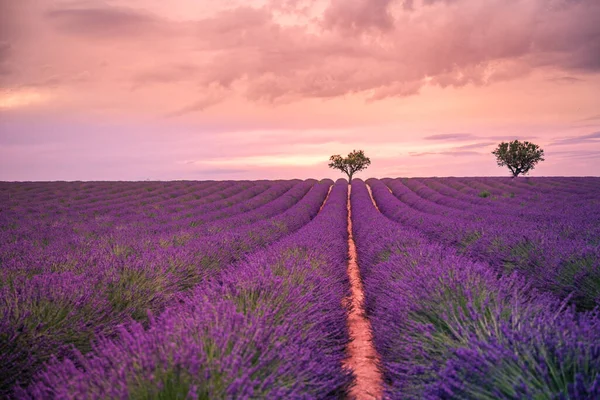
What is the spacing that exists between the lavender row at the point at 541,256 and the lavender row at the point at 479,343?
1.23ft

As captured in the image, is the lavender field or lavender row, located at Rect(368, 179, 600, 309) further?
lavender row, located at Rect(368, 179, 600, 309)

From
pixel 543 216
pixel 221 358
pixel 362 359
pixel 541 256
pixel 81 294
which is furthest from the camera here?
Result: pixel 543 216

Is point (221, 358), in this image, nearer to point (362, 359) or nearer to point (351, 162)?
point (362, 359)

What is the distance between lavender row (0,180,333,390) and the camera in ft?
9.57

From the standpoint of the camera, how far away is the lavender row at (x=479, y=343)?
1.84 metres

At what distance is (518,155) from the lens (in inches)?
1607

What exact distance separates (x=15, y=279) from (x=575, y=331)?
431cm

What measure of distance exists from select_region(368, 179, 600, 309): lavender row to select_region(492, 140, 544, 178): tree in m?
36.4

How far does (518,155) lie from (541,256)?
40289 millimetres

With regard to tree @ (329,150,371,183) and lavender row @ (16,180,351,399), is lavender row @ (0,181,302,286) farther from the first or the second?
tree @ (329,150,371,183)

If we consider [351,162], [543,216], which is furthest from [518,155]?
[543,216]

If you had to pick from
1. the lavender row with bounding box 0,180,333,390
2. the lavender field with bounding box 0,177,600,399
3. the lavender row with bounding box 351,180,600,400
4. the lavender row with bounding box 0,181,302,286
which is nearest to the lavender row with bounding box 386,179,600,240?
the lavender field with bounding box 0,177,600,399

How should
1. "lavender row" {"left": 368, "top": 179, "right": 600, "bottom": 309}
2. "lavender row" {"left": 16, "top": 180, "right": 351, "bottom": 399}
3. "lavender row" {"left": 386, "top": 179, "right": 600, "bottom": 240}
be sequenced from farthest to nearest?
"lavender row" {"left": 386, "top": 179, "right": 600, "bottom": 240} → "lavender row" {"left": 368, "top": 179, "right": 600, "bottom": 309} → "lavender row" {"left": 16, "top": 180, "right": 351, "bottom": 399}

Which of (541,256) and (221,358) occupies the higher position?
(221,358)
